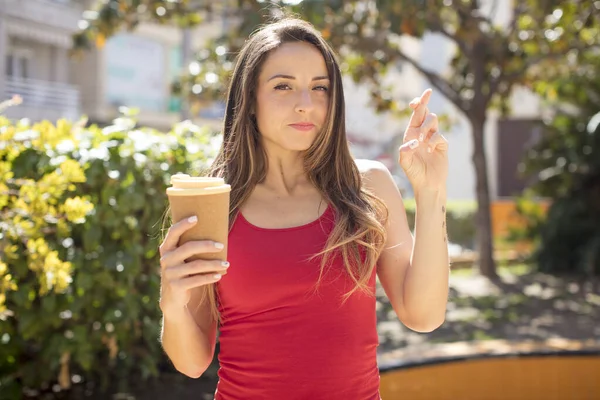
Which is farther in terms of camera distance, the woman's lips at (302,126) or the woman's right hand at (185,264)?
the woman's lips at (302,126)

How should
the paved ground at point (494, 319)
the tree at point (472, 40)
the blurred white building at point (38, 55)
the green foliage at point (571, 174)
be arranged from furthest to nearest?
1. the blurred white building at point (38, 55)
2. the green foliage at point (571, 174)
3. the tree at point (472, 40)
4. the paved ground at point (494, 319)

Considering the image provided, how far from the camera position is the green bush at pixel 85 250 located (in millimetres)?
3037

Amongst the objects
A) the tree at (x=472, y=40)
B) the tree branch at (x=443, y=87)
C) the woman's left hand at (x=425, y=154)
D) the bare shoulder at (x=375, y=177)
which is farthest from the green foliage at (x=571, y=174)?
the woman's left hand at (x=425, y=154)

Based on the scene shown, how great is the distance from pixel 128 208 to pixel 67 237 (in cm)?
31

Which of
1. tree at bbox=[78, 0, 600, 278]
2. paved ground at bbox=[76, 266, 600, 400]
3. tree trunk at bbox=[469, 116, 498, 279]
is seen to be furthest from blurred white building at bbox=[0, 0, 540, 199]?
paved ground at bbox=[76, 266, 600, 400]

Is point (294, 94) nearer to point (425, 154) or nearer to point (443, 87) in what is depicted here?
point (425, 154)

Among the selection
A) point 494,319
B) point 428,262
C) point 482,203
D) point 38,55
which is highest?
point 38,55

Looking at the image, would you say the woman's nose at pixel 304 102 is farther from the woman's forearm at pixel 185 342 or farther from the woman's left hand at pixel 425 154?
the woman's forearm at pixel 185 342

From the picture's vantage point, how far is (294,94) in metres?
1.80

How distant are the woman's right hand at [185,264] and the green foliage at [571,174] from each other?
29.9 ft

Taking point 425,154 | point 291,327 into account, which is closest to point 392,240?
point 425,154

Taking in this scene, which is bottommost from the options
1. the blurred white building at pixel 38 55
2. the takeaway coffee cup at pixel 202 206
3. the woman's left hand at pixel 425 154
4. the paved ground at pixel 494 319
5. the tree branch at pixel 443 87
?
the paved ground at pixel 494 319

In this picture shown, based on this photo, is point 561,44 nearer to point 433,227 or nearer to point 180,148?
point 180,148

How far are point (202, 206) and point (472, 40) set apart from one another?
21.5 feet
